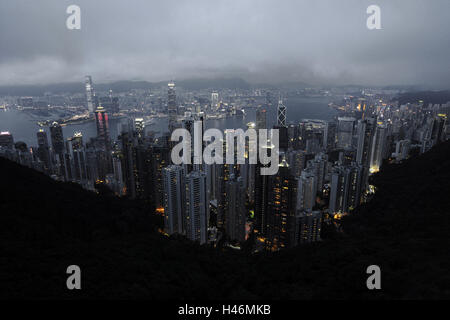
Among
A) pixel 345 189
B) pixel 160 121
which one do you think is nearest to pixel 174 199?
pixel 345 189

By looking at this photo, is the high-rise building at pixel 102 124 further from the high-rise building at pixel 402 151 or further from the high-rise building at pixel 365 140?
the high-rise building at pixel 402 151

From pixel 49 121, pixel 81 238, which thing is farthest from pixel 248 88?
pixel 81 238

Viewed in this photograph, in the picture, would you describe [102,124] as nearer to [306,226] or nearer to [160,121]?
[160,121]

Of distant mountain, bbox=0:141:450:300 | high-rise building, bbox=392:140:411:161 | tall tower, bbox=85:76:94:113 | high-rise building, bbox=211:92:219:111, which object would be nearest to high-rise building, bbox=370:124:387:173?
high-rise building, bbox=392:140:411:161

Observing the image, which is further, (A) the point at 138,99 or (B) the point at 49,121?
(A) the point at 138,99
